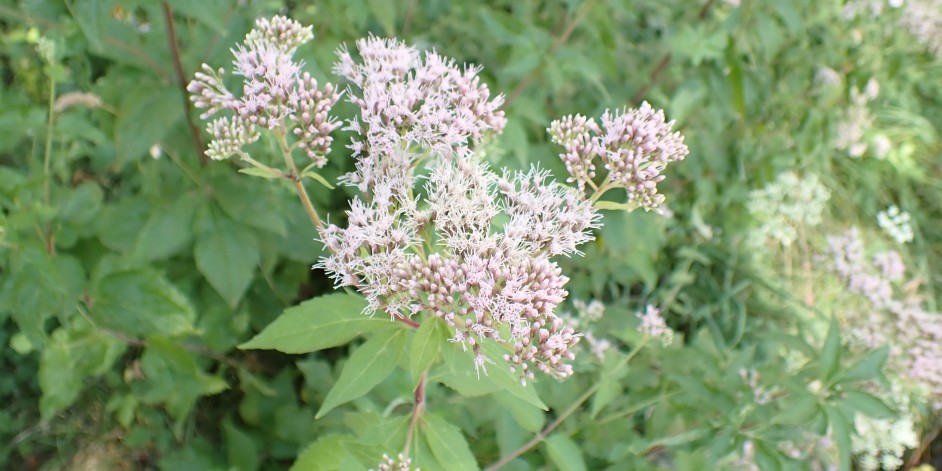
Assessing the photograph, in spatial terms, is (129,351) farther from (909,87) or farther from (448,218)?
(909,87)

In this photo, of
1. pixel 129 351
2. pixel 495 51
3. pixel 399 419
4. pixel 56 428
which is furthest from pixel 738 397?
pixel 56 428

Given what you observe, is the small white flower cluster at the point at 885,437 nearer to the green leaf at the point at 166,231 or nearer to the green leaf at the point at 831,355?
the green leaf at the point at 831,355

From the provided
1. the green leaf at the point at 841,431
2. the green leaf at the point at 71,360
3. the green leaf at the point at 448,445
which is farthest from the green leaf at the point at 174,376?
the green leaf at the point at 841,431

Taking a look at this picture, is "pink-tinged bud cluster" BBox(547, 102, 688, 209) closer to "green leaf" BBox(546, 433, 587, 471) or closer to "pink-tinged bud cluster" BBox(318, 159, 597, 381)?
"pink-tinged bud cluster" BBox(318, 159, 597, 381)

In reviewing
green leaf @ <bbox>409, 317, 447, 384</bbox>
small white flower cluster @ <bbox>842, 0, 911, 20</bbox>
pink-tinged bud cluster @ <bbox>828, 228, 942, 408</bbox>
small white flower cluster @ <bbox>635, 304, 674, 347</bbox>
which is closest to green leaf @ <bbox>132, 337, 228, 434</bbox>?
green leaf @ <bbox>409, 317, 447, 384</bbox>

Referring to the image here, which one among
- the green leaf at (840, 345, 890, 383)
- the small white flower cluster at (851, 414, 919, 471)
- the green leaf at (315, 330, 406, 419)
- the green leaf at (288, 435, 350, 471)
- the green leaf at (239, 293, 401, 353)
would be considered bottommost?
the small white flower cluster at (851, 414, 919, 471)

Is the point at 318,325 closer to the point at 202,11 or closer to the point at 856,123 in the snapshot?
the point at 202,11

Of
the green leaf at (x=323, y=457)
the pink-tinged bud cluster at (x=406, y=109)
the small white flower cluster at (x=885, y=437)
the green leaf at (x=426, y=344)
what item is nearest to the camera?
the green leaf at (x=426, y=344)
